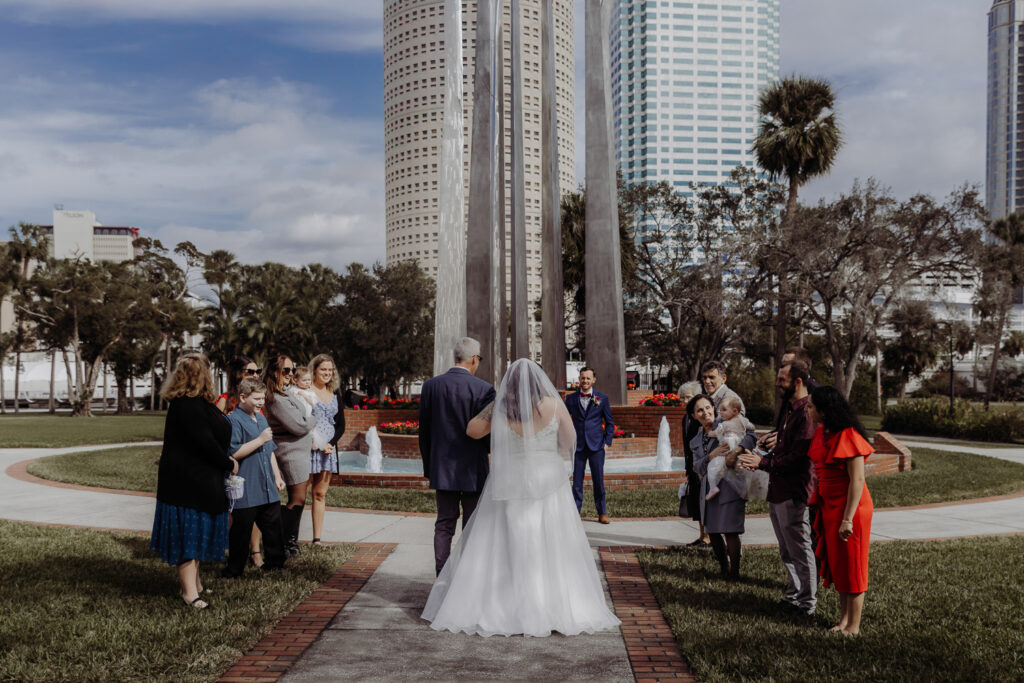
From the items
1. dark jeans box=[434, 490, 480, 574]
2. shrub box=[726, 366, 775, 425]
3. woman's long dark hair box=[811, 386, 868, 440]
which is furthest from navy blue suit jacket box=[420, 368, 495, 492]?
shrub box=[726, 366, 775, 425]

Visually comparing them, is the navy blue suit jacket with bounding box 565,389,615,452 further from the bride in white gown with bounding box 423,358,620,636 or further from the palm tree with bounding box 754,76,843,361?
the palm tree with bounding box 754,76,843,361

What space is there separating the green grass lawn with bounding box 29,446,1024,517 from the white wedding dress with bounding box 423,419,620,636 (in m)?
5.21

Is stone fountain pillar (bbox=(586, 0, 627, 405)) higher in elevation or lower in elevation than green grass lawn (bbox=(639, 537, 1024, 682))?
higher

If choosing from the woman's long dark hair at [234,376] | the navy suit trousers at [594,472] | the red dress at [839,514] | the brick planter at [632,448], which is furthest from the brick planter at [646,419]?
the red dress at [839,514]

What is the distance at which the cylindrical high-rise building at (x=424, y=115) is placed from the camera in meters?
124

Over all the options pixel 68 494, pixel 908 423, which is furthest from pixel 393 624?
pixel 908 423

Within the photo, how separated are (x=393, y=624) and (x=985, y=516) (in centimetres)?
878

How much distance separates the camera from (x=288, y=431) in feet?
25.3

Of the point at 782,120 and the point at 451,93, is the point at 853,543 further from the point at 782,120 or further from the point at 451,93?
the point at 782,120

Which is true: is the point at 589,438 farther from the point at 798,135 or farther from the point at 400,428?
the point at 798,135

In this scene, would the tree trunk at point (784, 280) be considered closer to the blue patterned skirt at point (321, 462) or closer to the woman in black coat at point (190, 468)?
the blue patterned skirt at point (321, 462)

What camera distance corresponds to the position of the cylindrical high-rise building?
124 metres

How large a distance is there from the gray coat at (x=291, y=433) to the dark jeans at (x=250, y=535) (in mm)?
470

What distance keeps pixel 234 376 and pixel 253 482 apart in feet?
3.50
